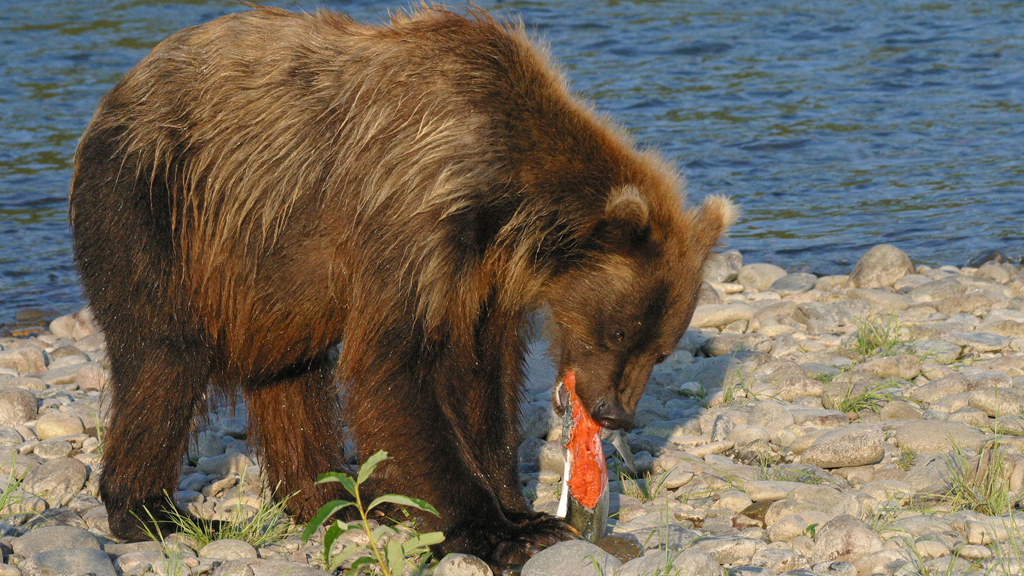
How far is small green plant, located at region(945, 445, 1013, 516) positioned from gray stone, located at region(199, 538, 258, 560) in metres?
2.75

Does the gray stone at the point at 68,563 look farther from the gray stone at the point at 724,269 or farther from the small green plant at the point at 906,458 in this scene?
the gray stone at the point at 724,269

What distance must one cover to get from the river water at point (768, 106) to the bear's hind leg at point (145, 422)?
3436 millimetres

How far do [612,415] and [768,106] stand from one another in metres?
10.6

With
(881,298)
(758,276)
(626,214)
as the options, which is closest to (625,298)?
(626,214)

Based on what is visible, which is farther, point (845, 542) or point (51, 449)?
point (51, 449)

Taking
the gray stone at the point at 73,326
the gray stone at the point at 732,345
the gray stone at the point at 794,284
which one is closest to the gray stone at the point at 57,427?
the gray stone at the point at 73,326

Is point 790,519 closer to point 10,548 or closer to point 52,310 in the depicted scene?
point 10,548

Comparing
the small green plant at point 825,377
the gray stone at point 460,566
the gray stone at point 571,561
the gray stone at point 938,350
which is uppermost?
the gray stone at point 571,561

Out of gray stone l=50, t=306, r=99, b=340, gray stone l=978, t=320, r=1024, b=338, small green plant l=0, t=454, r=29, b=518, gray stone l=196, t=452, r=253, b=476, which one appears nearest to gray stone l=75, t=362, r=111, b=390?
gray stone l=50, t=306, r=99, b=340

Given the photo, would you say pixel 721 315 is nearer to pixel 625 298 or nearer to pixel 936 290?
pixel 936 290

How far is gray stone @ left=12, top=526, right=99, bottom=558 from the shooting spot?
4199 mm

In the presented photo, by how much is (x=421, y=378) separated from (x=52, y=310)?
5.55m

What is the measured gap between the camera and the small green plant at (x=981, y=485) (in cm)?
450

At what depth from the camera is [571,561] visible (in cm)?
397
